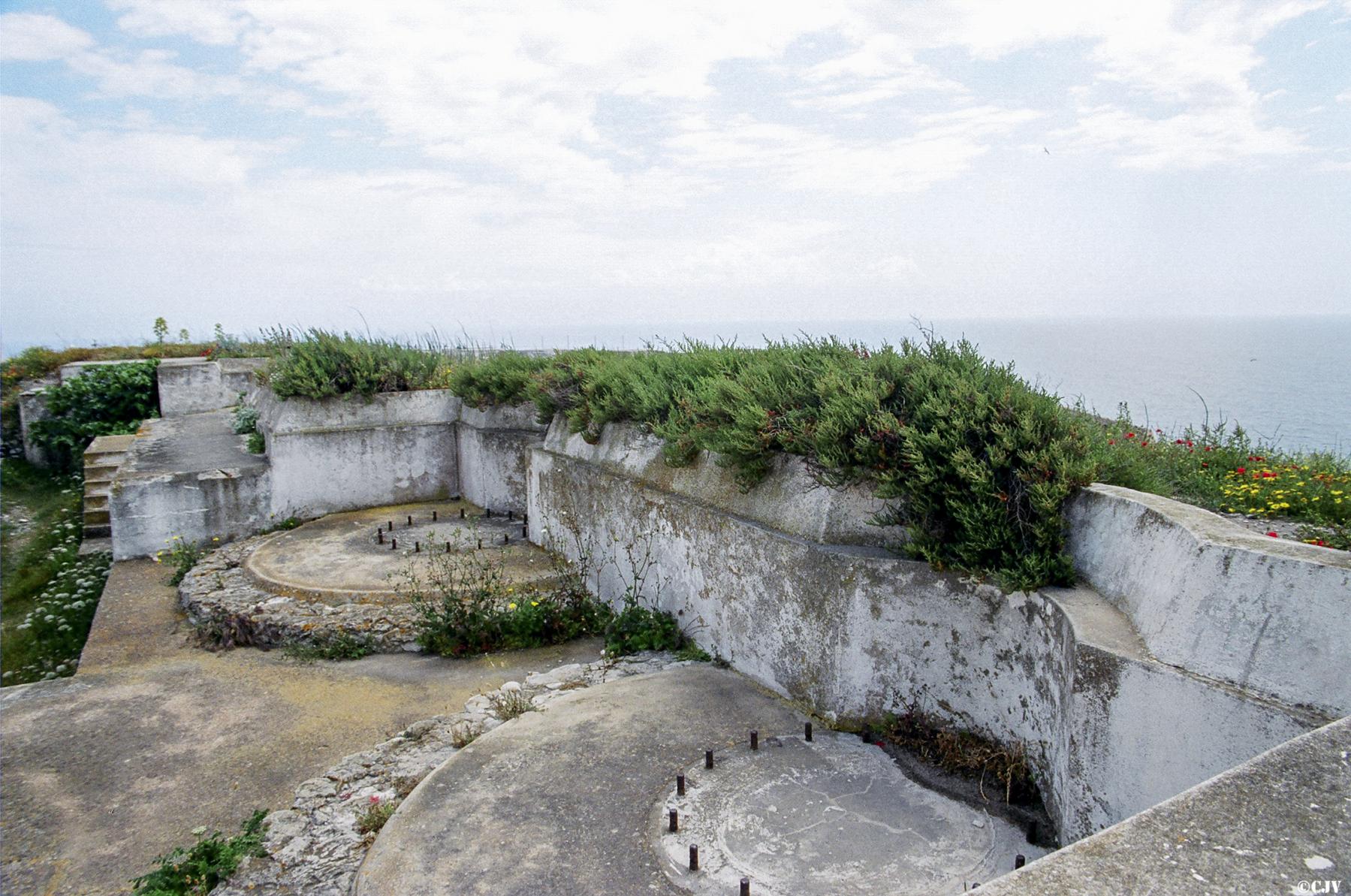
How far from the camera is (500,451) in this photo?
31.4ft

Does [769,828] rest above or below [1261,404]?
below

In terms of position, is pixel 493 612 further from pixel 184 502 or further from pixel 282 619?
pixel 184 502

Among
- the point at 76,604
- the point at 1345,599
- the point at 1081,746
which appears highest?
the point at 1345,599

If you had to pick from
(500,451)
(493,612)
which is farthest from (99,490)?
(493,612)

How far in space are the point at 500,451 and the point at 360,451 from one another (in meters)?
1.85

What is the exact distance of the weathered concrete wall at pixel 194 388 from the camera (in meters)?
15.3

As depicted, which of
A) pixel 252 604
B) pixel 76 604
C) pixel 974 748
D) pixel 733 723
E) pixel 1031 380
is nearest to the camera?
pixel 974 748

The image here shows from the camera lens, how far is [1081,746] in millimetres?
3389

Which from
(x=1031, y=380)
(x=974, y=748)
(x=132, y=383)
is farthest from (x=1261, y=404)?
(x=132, y=383)

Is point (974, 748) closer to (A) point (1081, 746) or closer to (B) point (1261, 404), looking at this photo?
(A) point (1081, 746)

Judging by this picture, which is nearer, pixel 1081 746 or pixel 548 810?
pixel 1081 746

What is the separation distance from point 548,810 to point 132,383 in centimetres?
1555

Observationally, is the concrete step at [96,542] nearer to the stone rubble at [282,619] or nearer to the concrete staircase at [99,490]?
the concrete staircase at [99,490]

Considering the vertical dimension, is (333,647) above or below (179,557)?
below
